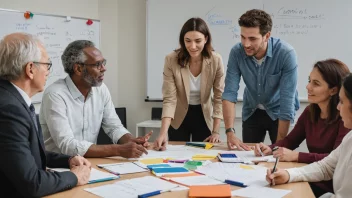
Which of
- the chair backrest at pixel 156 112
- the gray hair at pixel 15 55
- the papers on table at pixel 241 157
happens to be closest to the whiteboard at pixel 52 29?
the chair backrest at pixel 156 112

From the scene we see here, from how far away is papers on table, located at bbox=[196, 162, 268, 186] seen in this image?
1.69 metres

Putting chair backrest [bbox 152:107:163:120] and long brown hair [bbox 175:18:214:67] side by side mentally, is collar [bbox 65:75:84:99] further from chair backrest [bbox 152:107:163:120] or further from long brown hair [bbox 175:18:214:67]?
chair backrest [bbox 152:107:163:120]

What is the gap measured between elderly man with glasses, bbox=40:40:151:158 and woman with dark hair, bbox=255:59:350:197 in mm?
869

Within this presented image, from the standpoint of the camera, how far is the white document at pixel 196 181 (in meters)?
1.64

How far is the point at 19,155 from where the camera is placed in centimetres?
139

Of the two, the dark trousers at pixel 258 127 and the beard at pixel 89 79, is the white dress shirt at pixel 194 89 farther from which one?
the beard at pixel 89 79

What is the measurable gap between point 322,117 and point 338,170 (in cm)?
50

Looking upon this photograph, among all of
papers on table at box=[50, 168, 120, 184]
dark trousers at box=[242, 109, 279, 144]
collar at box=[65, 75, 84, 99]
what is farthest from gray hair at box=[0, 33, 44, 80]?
dark trousers at box=[242, 109, 279, 144]

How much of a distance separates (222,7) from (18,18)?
209 cm

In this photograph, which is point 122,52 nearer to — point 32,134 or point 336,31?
point 336,31

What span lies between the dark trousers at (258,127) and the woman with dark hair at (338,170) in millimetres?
855

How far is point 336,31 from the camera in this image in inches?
155

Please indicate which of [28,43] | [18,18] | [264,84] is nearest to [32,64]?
[28,43]

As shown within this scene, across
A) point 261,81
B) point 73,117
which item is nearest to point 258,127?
point 261,81
